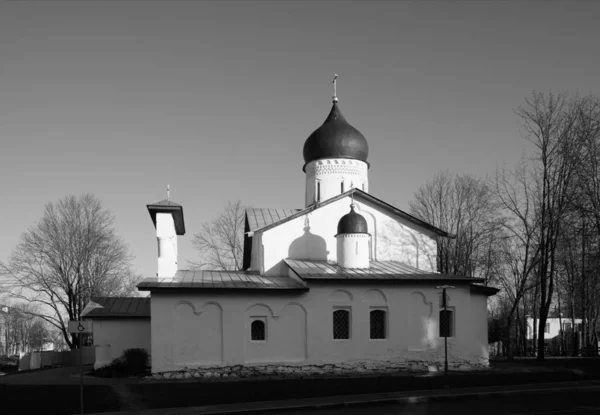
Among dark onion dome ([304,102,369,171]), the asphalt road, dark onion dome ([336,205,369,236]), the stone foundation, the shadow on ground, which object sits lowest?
the stone foundation

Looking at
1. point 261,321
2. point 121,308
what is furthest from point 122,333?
point 261,321

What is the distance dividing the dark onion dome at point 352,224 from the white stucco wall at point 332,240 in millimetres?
1559

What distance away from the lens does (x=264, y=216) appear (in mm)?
26562

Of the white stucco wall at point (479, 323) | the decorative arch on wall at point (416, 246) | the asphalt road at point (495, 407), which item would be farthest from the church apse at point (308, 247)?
the asphalt road at point (495, 407)

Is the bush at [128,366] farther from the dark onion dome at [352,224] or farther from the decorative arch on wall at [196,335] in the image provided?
the dark onion dome at [352,224]

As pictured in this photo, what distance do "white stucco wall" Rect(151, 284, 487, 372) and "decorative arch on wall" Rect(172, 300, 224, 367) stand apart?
0.04 metres

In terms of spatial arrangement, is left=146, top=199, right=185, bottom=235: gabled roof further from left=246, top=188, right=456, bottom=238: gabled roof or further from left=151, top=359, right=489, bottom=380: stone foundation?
left=151, top=359, right=489, bottom=380: stone foundation

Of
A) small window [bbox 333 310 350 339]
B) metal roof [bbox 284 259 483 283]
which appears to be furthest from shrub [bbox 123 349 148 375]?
small window [bbox 333 310 350 339]

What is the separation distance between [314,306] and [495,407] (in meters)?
9.30

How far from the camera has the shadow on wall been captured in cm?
2458

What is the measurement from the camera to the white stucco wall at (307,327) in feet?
68.0

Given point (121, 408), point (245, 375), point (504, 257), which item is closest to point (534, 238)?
point (504, 257)

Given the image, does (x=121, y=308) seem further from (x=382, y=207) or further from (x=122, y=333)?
(x=382, y=207)

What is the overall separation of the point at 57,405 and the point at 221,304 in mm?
7722
